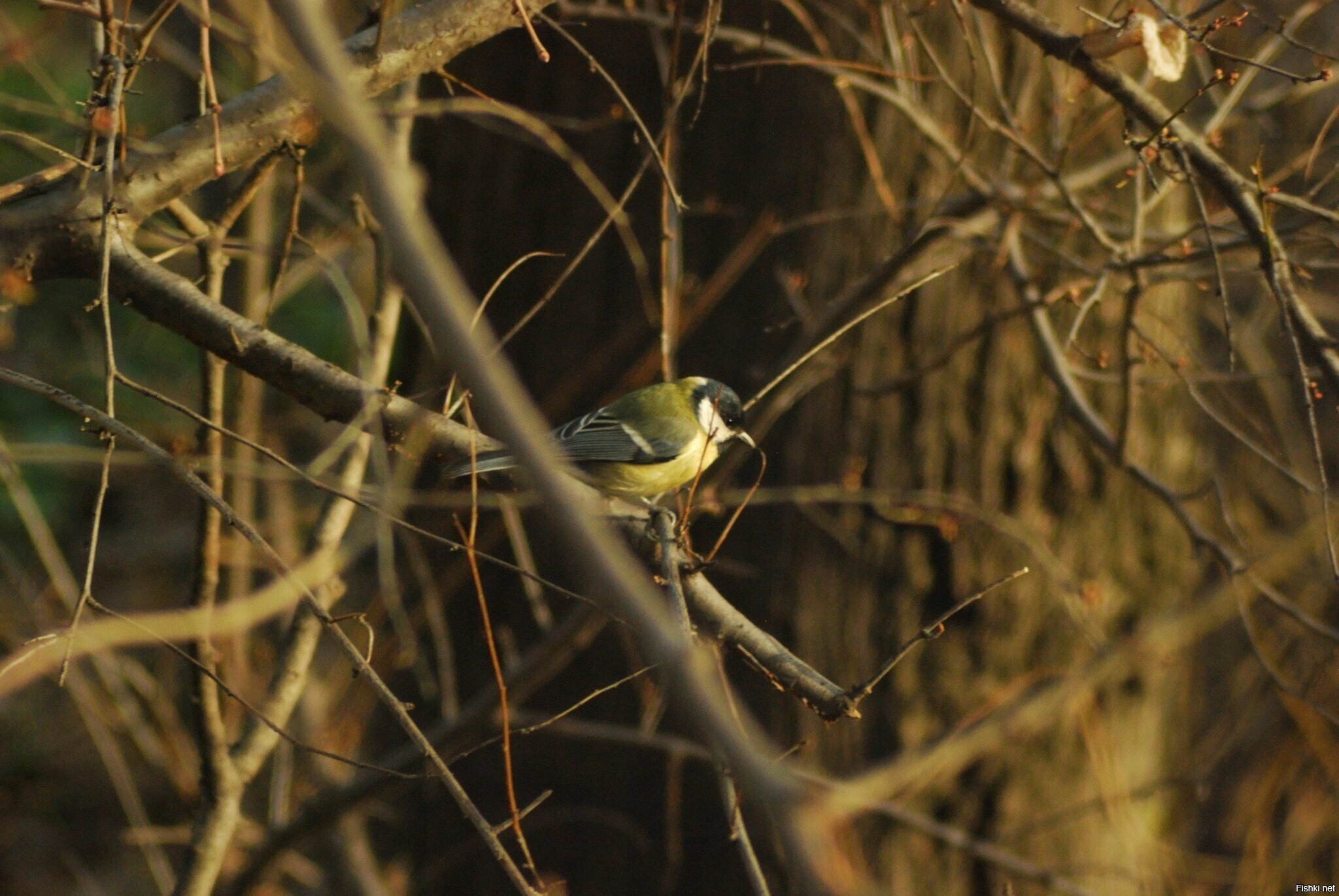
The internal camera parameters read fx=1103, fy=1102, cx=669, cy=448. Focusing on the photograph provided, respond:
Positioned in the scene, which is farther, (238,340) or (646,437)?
(646,437)

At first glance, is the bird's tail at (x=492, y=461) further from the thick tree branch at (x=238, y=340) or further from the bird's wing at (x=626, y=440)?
the bird's wing at (x=626, y=440)

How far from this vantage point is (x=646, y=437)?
3.81m

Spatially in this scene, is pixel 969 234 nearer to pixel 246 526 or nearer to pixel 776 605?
pixel 776 605

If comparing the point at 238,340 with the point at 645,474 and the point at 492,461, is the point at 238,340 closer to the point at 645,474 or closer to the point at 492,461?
the point at 492,461

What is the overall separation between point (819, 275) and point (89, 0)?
2374 millimetres

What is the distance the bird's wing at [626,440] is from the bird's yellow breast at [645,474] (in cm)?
3

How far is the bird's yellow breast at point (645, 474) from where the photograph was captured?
3857 mm

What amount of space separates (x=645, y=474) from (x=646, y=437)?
15 centimetres

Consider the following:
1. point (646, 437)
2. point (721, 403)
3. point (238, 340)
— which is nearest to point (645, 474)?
point (646, 437)

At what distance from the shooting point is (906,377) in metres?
3.51

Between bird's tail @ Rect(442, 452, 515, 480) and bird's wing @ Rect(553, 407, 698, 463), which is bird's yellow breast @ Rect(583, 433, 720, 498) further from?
bird's tail @ Rect(442, 452, 515, 480)

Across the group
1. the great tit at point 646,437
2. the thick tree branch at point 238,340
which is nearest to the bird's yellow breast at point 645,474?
the great tit at point 646,437

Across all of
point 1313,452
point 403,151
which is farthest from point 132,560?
point 1313,452

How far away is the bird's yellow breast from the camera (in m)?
3.86
